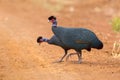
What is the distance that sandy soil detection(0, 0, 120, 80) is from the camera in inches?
428

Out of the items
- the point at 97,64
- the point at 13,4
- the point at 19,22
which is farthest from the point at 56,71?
the point at 13,4

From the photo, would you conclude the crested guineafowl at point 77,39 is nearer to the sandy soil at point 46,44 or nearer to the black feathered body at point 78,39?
the black feathered body at point 78,39

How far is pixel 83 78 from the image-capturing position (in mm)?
10344

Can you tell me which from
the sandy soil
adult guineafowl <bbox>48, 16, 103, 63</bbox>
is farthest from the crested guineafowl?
the sandy soil

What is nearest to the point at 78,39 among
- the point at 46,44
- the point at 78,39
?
the point at 78,39

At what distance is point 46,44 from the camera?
1472 centimetres

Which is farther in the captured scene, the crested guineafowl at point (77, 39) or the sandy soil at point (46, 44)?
the crested guineafowl at point (77, 39)

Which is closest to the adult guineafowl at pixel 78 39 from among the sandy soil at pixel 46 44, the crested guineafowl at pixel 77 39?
the crested guineafowl at pixel 77 39

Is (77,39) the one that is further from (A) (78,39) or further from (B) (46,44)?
(B) (46,44)

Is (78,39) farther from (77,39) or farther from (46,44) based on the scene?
(46,44)

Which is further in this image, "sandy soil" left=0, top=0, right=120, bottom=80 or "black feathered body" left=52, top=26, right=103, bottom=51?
"black feathered body" left=52, top=26, right=103, bottom=51

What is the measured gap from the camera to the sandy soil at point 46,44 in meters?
10.9

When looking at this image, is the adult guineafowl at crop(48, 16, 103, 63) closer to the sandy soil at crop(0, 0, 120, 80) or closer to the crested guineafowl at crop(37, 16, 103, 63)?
the crested guineafowl at crop(37, 16, 103, 63)

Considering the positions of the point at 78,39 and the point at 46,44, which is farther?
the point at 46,44
